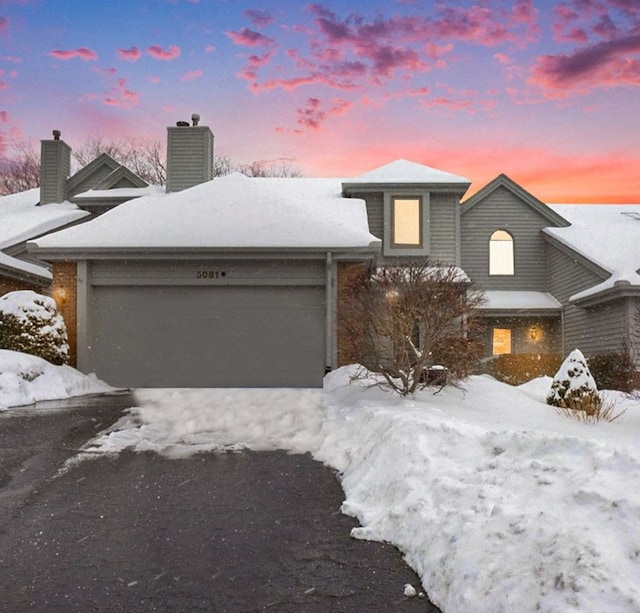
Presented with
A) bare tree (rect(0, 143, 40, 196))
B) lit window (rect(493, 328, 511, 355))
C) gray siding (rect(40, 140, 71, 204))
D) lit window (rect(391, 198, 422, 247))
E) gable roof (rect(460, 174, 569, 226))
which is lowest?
lit window (rect(493, 328, 511, 355))

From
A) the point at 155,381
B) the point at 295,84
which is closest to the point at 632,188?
the point at 295,84

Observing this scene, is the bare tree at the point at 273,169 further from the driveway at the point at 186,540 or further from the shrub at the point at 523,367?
the driveway at the point at 186,540

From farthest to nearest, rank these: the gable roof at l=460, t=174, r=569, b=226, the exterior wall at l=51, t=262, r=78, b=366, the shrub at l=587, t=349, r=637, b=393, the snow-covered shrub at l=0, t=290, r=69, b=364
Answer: the gable roof at l=460, t=174, r=569, b=226
the exterior wall at l=51, t=262, r=78, b=366
the snow-covered shrub at l=0, t=290, r=69, b=364
the shrub at l=587, t=349, r=637, b=393

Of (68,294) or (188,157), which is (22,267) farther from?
(188,157)

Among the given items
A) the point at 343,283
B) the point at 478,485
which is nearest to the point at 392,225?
the point at 343,283

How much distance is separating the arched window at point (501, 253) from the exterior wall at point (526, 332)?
173 cm

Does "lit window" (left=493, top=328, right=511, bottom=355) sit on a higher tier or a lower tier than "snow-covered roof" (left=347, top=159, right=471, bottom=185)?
lower

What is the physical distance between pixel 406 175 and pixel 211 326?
350 inches

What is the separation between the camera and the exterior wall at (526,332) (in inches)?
723

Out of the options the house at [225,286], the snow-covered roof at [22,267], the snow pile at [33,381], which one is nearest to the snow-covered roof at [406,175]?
the house at [225,286]

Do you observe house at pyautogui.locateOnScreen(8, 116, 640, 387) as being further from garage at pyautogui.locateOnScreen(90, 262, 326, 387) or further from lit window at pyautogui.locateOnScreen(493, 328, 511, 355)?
lit window at pyautogui.locateOnScreen(493, 328, 511, 355)

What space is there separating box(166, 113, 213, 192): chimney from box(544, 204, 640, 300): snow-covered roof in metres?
11.9

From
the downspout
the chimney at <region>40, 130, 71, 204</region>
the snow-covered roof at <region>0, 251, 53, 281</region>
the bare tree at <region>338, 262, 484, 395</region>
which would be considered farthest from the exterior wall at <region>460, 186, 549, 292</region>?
the chimney at <region>40, 130, 71, 204</region>

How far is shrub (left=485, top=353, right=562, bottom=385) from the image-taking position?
14953mm
